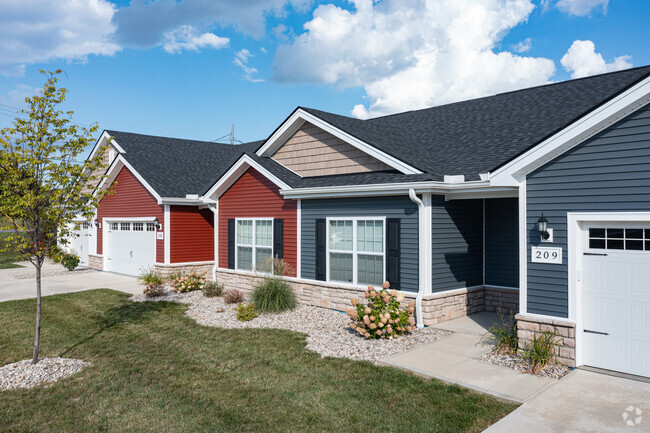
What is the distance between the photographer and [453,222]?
10328 mm

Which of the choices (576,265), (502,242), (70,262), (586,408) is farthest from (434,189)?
(70,262)

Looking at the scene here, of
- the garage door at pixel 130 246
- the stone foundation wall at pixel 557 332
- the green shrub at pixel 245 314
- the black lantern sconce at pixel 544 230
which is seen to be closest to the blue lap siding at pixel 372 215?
the green shrub at pixel 245 314

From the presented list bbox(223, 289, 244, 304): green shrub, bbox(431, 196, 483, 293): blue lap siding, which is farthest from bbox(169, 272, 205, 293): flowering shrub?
bbox(431, 196, 483, 293): blue lap siding

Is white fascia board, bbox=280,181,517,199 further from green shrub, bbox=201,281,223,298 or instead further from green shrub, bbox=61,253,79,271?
green shrub, bbox=61,253,79,271

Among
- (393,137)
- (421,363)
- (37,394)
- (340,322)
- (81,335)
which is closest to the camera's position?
(37,394)

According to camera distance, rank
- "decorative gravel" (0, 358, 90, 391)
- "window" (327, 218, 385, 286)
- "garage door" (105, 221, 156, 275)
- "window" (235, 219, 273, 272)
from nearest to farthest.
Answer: "decorative gravel" (0, 358, 90, 391), "window" (327, 218, 385, 286), "window" (235, 219, 273, 272), "garage door" (105, 221, 156, 275)

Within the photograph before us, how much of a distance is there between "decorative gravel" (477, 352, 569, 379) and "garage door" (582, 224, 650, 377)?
1.84 feet

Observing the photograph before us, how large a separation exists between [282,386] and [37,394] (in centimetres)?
356

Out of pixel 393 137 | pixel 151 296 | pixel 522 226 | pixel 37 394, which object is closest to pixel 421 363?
pixel 522 226

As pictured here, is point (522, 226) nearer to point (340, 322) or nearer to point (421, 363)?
point (421, 363)

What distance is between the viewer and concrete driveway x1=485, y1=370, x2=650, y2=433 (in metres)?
5.12

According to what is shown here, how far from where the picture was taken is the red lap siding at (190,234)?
1700cm

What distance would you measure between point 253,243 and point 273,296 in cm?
294

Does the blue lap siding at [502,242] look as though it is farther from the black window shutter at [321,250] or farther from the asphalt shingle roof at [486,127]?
the black window shutter at [321,250]
